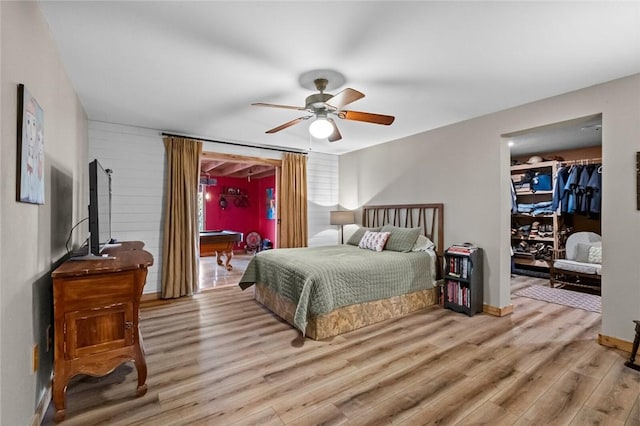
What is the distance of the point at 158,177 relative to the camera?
4.41 m

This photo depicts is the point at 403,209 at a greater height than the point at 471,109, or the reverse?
the point at 471,109

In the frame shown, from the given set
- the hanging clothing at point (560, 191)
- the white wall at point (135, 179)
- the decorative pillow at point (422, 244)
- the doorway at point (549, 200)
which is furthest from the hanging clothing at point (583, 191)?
the white wall at point (135, 179)

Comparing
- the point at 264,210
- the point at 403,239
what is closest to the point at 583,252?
the point at 403,239

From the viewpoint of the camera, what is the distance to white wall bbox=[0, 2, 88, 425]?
1.31m

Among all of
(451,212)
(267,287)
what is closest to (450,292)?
(451,212)

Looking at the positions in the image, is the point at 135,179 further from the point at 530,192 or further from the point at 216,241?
the point at 530,192

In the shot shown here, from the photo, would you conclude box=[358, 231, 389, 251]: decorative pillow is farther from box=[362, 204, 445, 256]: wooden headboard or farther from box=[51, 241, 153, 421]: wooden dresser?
box=[51, 241, 153, 421]: wooden dresser

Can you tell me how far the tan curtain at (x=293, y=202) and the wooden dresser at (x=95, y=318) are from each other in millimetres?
3415

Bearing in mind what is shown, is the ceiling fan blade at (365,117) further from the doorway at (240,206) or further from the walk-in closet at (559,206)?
the doorway at (240,206)

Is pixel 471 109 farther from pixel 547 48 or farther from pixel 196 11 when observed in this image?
pixel 196 11

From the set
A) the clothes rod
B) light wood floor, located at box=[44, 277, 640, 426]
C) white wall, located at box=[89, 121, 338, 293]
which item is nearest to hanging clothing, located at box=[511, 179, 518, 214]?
the clothes rod

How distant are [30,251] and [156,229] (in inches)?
113

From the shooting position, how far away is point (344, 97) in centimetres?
254

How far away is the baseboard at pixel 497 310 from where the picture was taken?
360cm
